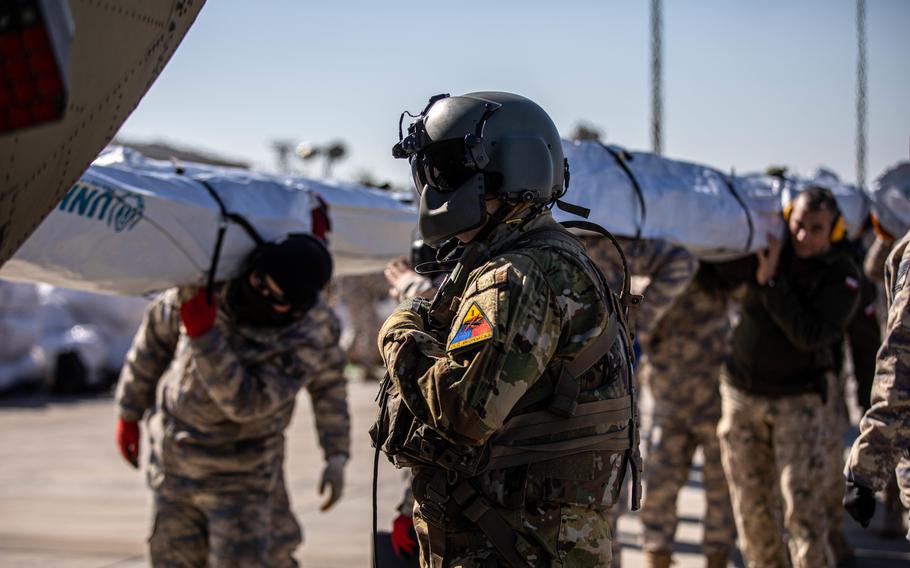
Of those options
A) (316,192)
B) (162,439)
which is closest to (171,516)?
(162,439)

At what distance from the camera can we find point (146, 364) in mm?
5387

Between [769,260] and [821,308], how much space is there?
39 cm

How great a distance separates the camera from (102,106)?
2207 millimetres

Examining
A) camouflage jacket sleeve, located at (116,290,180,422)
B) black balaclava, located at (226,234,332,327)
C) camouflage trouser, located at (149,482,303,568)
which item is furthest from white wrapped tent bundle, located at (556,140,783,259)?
camouflage jacket sleeve, located at (116,290,180,422)

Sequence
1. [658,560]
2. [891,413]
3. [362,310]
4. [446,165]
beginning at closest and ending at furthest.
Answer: [446,165]
[891,413]
[658,560]
[362,310]

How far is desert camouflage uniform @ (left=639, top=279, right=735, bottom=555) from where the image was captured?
20.5ft

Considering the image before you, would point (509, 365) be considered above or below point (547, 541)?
above

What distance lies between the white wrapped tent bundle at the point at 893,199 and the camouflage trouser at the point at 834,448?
1030 millimetres

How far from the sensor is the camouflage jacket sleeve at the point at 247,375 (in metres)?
4.82

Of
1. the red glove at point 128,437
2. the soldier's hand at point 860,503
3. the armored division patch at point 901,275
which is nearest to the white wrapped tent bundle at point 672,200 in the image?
the armored division patch at point 901,275

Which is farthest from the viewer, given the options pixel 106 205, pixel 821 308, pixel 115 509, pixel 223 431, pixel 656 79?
pixel 656 79

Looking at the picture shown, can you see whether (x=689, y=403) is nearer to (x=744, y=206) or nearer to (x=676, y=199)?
(x=744, y=206)

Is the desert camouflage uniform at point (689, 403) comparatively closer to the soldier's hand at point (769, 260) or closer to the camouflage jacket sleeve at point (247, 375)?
the soldier's hand at point (769, 260)

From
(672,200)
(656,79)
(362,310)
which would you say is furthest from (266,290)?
(362,310)
